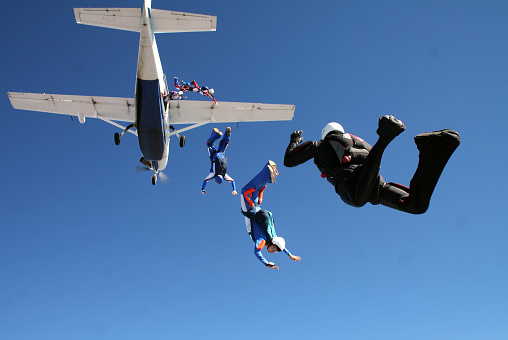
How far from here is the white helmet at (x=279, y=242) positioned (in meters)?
12.2

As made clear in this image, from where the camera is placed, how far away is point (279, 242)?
12211 mm

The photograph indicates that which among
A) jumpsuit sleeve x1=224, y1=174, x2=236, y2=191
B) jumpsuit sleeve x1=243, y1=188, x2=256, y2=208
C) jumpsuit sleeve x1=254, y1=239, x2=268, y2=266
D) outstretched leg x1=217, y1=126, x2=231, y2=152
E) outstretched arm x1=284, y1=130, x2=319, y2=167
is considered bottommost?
jumpsuit sleeve x1=224, y1=174, x2=236, y2=191

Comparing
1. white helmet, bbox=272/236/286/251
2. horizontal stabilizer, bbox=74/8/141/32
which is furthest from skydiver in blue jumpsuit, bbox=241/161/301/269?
horizontal stabilizer, bbox=74/8/141/32

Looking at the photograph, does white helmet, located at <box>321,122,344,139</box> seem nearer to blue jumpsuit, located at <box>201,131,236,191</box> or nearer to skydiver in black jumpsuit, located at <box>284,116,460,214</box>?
skydiver in black jumpsuit, located at <box>284,116,460,214</box>

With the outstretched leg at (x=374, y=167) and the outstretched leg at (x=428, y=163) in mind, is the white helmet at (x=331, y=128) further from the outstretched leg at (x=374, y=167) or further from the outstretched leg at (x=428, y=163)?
the outstretched leg at (x=428, y=163)

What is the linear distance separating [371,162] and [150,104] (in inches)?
688

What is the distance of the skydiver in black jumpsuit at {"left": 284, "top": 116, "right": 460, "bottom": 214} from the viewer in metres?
6.00

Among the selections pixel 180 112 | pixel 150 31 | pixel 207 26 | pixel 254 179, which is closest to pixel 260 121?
pixel 180 112

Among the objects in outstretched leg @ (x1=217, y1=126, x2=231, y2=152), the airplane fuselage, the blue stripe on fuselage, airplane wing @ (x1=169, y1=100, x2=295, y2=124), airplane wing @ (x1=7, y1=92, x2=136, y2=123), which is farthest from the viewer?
airplane wing @ (x1=169, y1=100, x2=295, y2=124)

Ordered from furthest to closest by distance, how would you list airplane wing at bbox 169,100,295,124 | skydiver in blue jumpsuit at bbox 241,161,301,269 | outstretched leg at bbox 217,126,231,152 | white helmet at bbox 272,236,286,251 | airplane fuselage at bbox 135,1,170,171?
1. airplane wing at bbox 169,100,295,124
2. airplane fuselage at bbox 135,1,170,171
3. outstretched leg at bbox 217,126,231,152
4. white helmet at bbox 272,236,286,251
5. skydiver in blue jumpsuit at bbox 241,161,301,269

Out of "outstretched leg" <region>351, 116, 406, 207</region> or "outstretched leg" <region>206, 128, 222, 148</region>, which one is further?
"outstretched leg" <region>206, 128, 222, 148</region>

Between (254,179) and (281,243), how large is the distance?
1895 mm

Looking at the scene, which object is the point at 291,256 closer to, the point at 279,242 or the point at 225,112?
the point at 279,242

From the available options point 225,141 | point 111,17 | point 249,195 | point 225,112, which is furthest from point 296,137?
point 225,112
